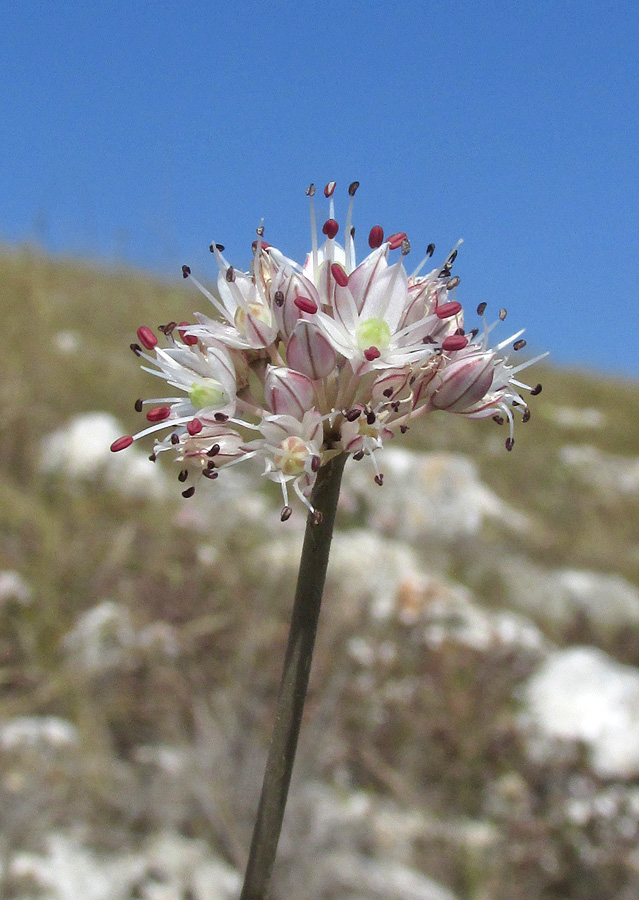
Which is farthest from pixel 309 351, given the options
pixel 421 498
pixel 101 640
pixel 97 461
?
pixel 421 498

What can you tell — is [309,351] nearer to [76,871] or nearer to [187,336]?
[187,336]

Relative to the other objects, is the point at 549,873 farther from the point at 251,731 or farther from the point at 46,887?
the point at 46,887

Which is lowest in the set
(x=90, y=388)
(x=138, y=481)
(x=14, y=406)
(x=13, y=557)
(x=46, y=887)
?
(x=46, y=887)

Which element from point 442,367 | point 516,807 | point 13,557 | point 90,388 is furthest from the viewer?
point 90,388

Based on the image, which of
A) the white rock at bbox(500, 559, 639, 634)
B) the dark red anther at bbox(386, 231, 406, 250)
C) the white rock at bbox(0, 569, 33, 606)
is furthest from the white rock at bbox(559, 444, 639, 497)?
the dark red anther at bbox(386, 231, 406, 250)

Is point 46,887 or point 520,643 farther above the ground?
point 520,643

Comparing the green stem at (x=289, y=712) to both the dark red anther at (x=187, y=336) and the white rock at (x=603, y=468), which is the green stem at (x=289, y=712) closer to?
the dark red anther at (x=187, y=336)

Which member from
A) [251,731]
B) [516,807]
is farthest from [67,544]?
[516,807]
